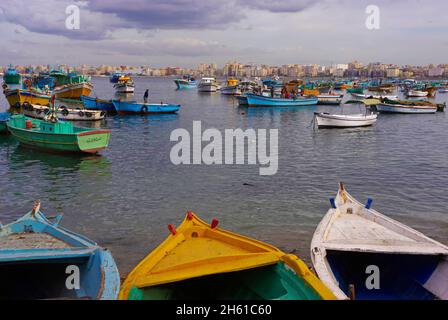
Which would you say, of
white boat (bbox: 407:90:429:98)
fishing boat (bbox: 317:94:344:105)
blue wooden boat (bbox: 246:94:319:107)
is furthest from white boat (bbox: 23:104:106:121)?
white boat (bbox: 407:90:429:98)

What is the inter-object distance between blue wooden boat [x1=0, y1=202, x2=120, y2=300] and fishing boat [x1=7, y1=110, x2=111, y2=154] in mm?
15211

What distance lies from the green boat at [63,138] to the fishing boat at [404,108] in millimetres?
39344

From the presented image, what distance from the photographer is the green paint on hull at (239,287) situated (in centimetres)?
734

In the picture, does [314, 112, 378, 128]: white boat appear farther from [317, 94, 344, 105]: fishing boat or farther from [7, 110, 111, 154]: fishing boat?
[317, 94, 344, 105]: fishing boat

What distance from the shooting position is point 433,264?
872 centimetres

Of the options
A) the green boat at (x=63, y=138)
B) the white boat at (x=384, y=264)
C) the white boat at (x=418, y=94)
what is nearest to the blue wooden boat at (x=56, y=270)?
the white boat at (x=384, y=264)

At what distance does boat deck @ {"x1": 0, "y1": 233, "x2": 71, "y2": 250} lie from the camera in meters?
9.65

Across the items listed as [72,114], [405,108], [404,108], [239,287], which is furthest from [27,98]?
[239,287]

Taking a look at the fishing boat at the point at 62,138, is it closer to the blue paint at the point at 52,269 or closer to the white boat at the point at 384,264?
the blue paint at the point at 52,269

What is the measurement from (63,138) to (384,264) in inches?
782

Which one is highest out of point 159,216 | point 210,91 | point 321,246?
point 210,91
